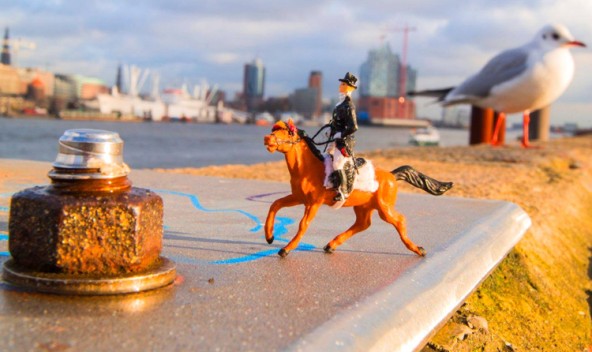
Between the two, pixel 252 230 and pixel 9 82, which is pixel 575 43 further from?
pixel 9 82

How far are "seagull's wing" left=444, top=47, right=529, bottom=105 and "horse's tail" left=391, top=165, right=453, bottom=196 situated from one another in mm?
12271

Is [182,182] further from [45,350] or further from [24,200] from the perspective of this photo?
[45,350]

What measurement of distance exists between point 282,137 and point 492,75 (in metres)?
14.0

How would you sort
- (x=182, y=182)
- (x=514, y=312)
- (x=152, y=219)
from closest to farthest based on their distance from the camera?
(x=152, y=219)
(x=514, y=312)
(x=182, y=182)

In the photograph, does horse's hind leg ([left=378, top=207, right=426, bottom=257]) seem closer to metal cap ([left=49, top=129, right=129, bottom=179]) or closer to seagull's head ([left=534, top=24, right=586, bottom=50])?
metal cap ([left=49, top=129, right=129, bottom=179])

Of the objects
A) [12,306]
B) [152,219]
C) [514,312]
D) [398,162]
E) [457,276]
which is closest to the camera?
[12,306]

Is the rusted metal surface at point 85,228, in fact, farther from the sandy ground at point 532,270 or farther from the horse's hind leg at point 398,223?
the sandy ground at point 532,270

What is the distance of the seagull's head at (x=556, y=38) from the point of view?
14.4m

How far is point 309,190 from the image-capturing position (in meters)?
3.32

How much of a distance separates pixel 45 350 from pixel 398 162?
11834mm

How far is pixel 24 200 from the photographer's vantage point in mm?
2598

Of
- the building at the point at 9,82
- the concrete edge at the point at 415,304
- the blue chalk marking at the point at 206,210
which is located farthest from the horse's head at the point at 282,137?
the building at the point at 9,82

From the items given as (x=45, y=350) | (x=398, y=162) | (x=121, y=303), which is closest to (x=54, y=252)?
(x=121, y=303)

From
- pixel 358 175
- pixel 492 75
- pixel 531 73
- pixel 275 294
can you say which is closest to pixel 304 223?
pixel 358 175
